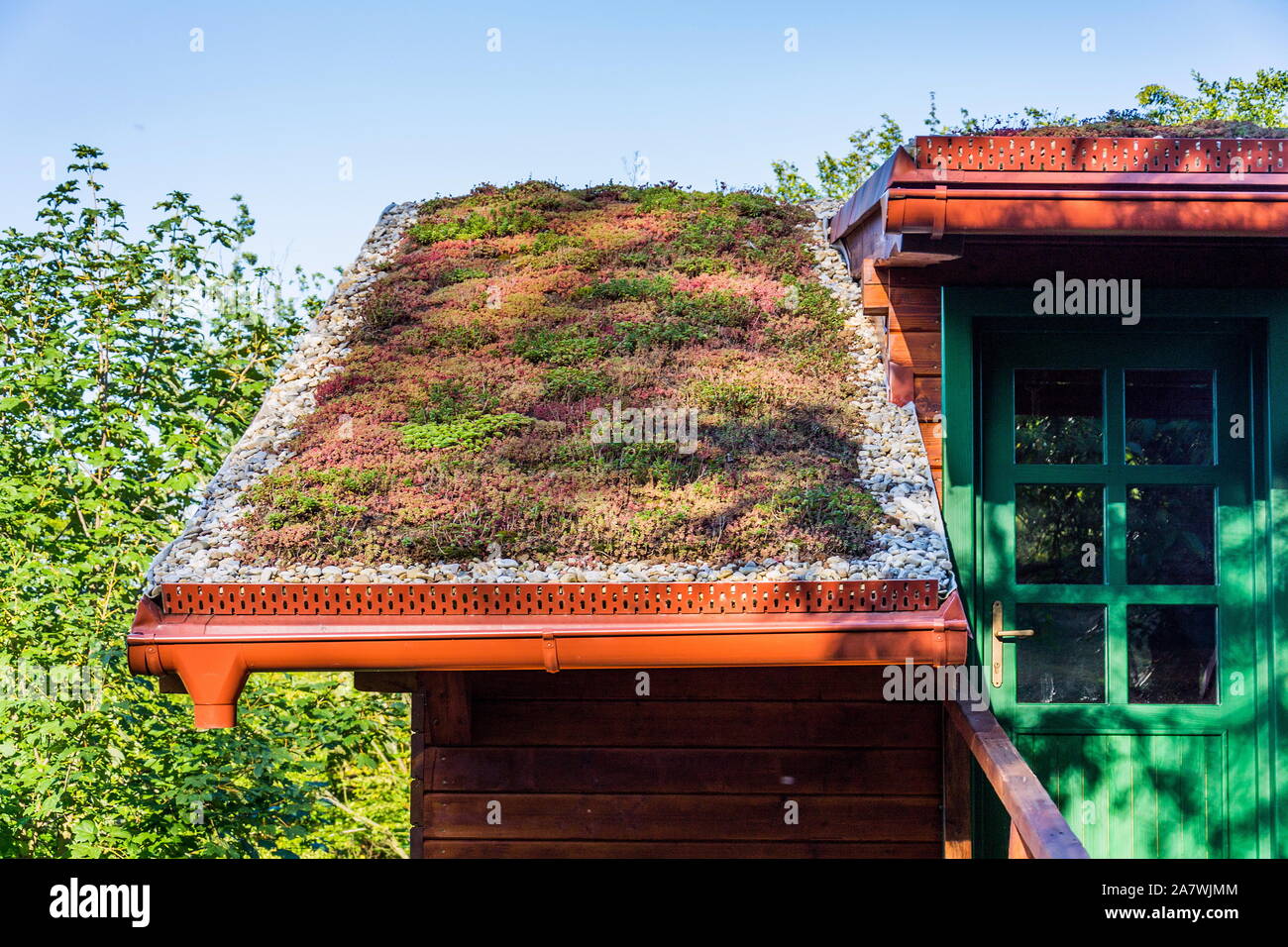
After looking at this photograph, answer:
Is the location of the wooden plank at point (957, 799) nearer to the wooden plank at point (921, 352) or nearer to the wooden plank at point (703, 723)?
the wooden plank at point (703, 723)

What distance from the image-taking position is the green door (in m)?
4.46

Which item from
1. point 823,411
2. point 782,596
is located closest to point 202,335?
point 823,411

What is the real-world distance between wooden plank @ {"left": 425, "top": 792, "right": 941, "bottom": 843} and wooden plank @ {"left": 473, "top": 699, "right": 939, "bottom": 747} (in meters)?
0.24

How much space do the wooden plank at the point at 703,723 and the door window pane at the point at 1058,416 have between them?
4.16 ft

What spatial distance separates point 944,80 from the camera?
1475 centimetres

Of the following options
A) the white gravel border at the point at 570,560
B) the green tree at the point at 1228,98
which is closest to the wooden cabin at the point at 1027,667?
the white gravel border at the point at 570,560

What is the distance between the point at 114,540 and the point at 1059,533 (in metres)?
6.22

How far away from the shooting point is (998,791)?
322 centimetres

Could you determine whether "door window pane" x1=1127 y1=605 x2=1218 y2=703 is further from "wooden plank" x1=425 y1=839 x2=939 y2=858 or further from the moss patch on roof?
the moss patch on roof

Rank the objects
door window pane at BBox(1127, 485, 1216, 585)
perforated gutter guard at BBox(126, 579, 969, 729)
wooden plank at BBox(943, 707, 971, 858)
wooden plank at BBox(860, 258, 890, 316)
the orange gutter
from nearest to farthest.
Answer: perforated gutter guard at BBox(126, 579, 969, 729)
the orange gutter
wooden plank at BBox(943, 707, 971, 858)
door window pane at BBox(1127, 485, 1216, 585)
wooden plank at BBox(860, 258, 890, 316)

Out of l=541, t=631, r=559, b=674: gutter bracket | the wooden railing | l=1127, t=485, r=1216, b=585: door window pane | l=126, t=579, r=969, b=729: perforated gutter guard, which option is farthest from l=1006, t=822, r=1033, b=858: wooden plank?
l=1127, t=485, r=1216, b=585: door window pane

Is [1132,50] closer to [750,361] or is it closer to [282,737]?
[750,361]

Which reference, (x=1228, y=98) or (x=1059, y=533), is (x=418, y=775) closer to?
(x=1059, y=533)
